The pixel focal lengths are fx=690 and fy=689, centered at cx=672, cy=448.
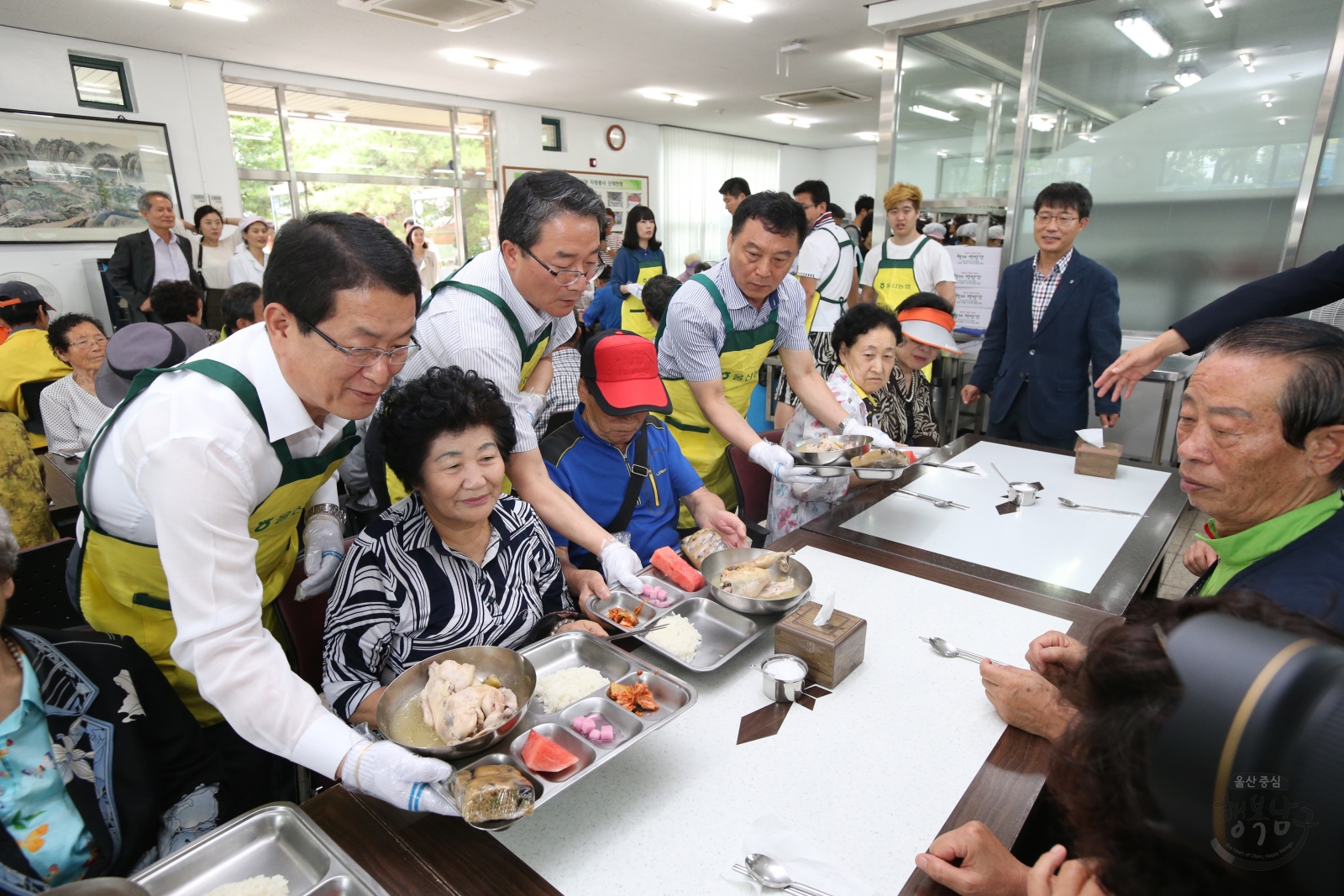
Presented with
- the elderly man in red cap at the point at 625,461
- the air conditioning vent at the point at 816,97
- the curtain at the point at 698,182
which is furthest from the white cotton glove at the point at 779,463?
the curtain at the point at 698,182

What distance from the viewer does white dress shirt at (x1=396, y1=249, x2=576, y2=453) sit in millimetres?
1818

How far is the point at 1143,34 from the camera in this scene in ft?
14.9

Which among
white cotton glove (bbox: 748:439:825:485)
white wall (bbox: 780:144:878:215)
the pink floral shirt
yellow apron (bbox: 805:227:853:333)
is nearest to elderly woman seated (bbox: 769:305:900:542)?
the pink floral shirt

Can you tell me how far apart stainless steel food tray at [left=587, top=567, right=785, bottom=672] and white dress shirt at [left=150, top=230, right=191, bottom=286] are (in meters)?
6.17

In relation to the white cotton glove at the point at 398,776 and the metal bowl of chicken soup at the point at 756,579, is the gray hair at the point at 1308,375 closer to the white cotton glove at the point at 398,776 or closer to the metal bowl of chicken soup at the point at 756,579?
the metal bowl of chicken soup at the point at 756,579

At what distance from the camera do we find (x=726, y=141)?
A: 1266 cm

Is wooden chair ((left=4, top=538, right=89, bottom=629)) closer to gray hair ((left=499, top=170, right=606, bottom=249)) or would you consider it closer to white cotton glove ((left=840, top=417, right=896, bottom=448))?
gray hair ((left=499, top=170, right=606, bottom=249))

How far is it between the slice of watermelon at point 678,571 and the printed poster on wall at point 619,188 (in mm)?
9473

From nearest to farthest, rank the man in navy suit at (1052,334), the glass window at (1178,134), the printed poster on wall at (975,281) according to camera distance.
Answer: the man in navy suit at (1052,334) → the glass window at (1178,134) → the printed poster on wall at (975,281)

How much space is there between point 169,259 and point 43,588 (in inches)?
207

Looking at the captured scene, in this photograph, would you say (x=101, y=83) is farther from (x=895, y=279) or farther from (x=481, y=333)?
(x=895, y=279)

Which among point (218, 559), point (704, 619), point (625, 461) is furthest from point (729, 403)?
point (218, 559)

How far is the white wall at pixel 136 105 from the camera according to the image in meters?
5.71

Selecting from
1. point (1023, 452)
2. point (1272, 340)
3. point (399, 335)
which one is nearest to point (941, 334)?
point (1023, 452)
